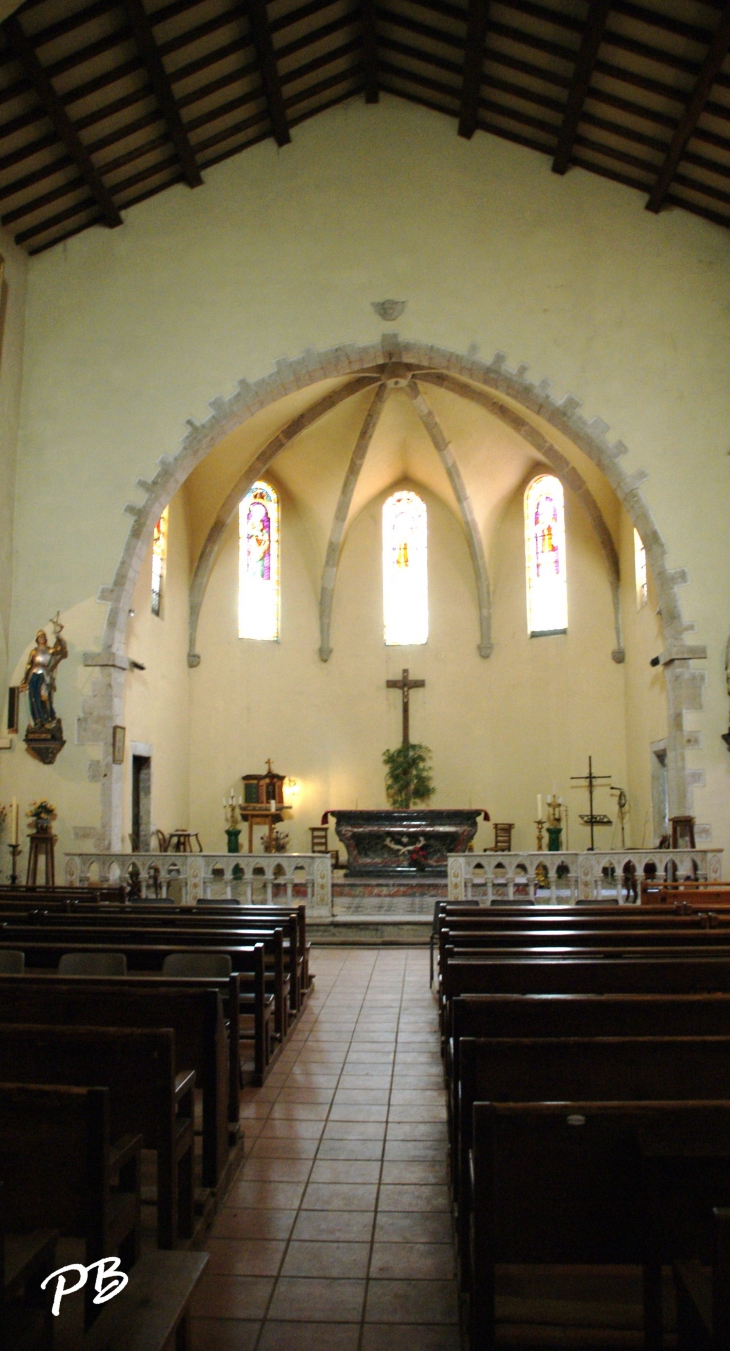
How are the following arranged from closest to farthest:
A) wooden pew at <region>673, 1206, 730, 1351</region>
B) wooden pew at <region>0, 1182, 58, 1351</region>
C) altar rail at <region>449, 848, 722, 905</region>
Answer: wooden pew at <region>673, 1206, 730, 1351</region> → wooden pew at <region>0, 1182, 58, 1351</region> → altar rail at <region>449, 848, 722, 905</region>

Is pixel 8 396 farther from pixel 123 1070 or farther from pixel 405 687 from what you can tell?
pixel 123 1070

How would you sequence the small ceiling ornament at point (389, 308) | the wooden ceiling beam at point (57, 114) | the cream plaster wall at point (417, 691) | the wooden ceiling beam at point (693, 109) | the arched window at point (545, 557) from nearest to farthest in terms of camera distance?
the wooden ceiling beam at point (693, 109) → the wooden ceiling beam at point (57, 114) → the small ceiling ornament at point (389, 308) → the cream plaster wall at point (417, 691) → the arched window at point (545, 557)

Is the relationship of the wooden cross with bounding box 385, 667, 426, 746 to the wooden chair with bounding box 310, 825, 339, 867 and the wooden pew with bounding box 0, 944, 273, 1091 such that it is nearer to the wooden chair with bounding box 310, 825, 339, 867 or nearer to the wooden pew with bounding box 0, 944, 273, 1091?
the wooden chair with bounding box 310, 825, 339, 867

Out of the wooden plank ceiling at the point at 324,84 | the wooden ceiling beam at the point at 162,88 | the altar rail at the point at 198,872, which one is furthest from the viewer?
the altar rail at the point at 198,872

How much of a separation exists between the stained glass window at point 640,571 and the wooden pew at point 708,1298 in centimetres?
1362

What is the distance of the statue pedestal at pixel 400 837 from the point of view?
50.6 feet

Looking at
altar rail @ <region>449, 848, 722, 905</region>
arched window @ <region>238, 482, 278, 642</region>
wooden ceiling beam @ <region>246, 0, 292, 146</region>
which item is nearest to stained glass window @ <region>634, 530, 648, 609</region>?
altar rail @ <region>449, 848, 722, 905</region>

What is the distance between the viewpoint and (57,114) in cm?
1069

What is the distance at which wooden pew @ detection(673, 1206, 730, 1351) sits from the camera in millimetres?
1559

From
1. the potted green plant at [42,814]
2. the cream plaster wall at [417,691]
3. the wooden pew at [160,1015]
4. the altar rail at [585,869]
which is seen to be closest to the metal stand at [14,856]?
the potted green plant at [42,814]

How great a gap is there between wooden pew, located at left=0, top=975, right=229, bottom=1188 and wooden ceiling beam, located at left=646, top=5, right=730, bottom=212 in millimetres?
10230

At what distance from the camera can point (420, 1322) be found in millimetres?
2816

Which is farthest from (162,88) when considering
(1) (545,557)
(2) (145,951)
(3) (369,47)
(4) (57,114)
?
(2) (145,951)

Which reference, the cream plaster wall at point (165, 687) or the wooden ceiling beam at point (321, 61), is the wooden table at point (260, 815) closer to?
the cream plaster wall at point (165, 687)
